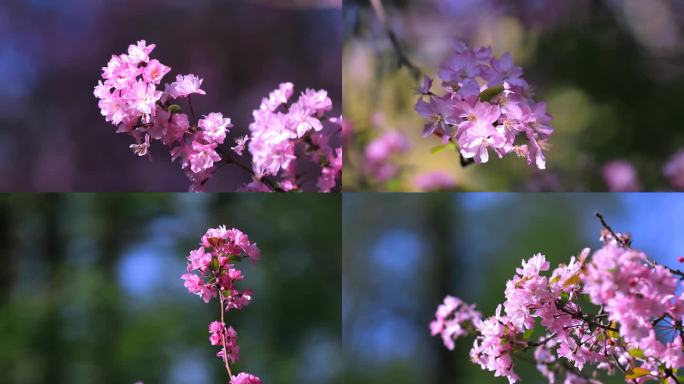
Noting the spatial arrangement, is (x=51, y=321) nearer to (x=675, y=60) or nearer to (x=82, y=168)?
(x=82, y=168)

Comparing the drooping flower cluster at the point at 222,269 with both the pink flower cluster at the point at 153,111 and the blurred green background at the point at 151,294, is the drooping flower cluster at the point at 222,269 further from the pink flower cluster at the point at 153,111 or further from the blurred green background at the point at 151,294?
the blurred green background at the point at 151,294

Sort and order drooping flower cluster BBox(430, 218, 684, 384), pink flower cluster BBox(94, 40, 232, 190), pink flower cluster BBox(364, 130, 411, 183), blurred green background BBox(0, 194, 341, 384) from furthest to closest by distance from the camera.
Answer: blurred green background BBox(0, 194, 341, 384), pink flower cluster BBox(364, 130, 411, 183), pink flower cluster BBox(94, 40, 232, 190), drooping flower cluster BBox(430, 218, 684, 384)

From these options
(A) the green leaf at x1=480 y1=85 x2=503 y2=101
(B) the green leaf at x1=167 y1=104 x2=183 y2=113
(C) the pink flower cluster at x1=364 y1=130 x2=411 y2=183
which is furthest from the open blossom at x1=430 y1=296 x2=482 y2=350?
(C) the pink flower cluster at x1=364 y1=130 x2=411 y2=183

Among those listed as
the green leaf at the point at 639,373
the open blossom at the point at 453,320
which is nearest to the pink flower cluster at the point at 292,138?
the open blossom at the point at 453,320

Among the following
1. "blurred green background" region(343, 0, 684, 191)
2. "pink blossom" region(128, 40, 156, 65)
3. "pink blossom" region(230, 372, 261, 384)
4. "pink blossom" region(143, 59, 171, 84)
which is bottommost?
"pink blossom" region(230, 372, 261, 384)

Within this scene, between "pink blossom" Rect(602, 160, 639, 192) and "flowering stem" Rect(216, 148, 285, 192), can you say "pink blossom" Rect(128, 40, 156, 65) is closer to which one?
"flowering stem" Rect(216, 148, 285, 192)

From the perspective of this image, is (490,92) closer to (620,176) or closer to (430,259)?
(620,176)
